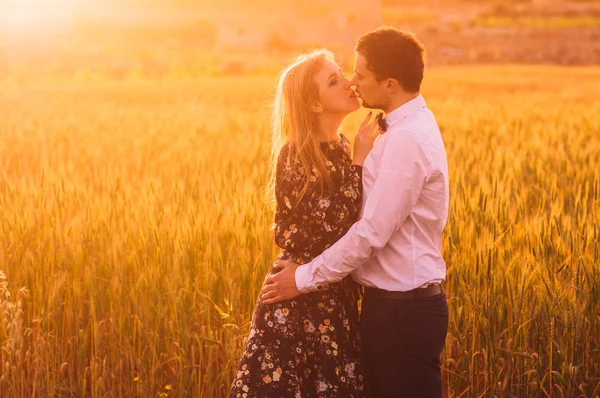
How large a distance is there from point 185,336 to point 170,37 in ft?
199

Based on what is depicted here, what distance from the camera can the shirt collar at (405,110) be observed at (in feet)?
7.80

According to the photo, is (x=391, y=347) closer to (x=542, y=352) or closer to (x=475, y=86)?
(x=542, y=352)

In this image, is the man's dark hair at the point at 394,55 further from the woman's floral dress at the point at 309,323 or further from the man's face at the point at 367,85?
the woman's floral dress at the point at 309,323

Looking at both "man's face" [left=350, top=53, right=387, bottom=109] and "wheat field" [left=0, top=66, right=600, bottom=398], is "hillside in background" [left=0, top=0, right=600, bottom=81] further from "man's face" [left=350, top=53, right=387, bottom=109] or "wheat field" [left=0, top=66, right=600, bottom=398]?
"man's face" [left=350, top=53, right=387, bottom=109]

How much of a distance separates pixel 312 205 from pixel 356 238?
A: 10.3 inches

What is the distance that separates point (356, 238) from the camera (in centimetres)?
232

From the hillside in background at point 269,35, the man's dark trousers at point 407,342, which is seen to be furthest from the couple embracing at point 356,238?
the hillside in background at point 269,35

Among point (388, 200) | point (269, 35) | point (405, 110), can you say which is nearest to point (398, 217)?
point (388, 200)

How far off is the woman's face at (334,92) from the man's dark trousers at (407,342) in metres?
0.63

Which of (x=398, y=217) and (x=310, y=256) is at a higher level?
(x=398, y=217)

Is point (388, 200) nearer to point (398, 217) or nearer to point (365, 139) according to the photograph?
point (398, 217)

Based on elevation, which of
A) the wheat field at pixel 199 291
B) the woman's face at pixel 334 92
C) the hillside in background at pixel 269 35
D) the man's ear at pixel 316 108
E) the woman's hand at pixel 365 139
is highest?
the woman's face at pixel 334 92

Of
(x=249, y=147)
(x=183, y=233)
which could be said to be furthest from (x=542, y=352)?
(x=249, y=147)

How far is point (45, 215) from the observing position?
388cm
